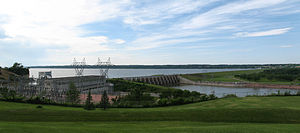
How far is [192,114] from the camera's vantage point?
66.2ft

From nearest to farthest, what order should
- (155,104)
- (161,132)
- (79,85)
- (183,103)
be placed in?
(161,132) → (155,104) → (183,103) → (79,85)

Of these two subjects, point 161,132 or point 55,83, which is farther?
point 55,83

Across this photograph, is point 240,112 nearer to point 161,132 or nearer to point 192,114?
point 192,114

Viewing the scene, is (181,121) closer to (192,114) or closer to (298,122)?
(192,114)

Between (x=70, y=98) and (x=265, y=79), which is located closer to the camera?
(x=70, y=98)

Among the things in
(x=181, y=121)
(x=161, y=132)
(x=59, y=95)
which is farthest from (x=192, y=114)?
(x=59, y=95)

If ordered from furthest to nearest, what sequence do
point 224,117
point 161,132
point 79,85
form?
point 79,85
point 224,117
point 161,132

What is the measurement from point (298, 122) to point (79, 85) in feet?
142

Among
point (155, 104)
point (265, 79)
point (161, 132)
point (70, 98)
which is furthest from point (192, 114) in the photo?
point (265, 79)

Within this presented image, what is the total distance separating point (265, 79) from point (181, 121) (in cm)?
10221

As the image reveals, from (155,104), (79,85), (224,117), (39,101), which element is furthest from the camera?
(79,85)

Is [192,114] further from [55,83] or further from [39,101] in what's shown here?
[55,83]

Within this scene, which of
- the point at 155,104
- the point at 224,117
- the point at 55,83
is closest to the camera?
the point at 224,117

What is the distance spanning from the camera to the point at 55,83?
144 feet
